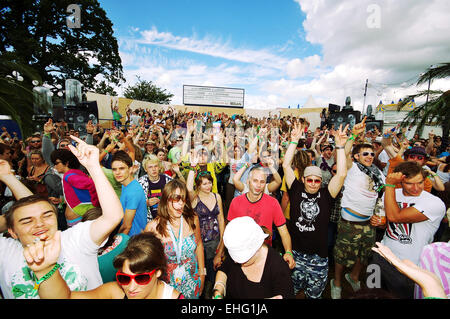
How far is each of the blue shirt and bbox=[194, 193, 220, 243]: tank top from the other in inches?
25.4

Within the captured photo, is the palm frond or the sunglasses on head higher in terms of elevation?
the palm frond

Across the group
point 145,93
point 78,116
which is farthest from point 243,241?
point 145,93

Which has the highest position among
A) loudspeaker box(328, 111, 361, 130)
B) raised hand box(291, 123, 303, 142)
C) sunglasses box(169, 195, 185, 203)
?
loudspeaker box(328, 111, 361, 130)

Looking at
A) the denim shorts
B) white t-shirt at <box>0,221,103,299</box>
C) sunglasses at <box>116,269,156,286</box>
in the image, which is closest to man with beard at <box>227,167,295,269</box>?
the denim shorts

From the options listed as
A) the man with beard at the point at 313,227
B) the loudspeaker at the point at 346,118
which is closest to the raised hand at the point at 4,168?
the man with beard at the point at 313,227

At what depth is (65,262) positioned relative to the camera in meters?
1.41

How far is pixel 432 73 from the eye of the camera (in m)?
7.58

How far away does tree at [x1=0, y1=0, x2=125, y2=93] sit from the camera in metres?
14.3

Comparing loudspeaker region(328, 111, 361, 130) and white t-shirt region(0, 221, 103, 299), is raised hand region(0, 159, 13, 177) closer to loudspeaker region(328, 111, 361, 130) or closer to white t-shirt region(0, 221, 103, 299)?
white t-shirt region(0, 221, 103, 299)

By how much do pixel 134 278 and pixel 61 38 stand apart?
72.5 feet

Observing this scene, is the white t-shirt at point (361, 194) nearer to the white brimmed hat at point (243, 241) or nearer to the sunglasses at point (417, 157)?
the sunglasses at point (417, 157)

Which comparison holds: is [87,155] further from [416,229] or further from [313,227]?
[416,229]
